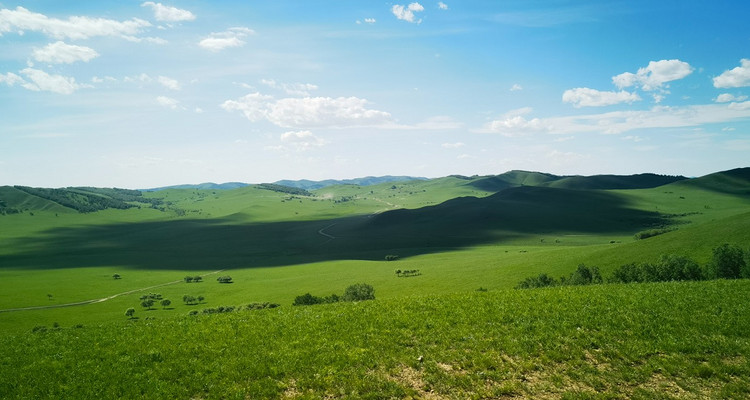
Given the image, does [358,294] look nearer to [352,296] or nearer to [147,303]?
[352,296]

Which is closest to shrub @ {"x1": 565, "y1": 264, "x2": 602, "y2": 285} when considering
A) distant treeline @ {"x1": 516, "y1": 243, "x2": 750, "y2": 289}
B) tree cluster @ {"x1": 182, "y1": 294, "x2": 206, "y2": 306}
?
distant treeline @ {"x1": 516, "y1": 243, "x2": 750, "y2": 289}

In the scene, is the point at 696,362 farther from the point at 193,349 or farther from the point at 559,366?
the point at 193,349

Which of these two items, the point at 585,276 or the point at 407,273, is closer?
the point at 585,276

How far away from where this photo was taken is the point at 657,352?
18484mm

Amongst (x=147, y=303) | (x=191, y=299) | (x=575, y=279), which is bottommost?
(x=191, y=299)

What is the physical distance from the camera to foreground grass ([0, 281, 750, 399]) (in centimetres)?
1645

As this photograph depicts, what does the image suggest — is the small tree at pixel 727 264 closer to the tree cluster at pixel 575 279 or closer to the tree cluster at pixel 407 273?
the tree cluster at pixel 575 279

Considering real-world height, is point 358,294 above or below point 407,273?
above

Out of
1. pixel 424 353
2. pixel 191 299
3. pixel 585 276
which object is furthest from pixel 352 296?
pixel 191 299

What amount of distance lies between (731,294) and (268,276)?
14465 centimetres

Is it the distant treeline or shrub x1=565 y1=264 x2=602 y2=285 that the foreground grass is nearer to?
the distant treeline

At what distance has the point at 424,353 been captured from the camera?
19641mm

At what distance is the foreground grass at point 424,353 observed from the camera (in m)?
16.5

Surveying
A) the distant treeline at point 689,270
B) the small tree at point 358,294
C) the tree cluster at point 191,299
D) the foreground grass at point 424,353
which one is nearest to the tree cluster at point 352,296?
the small tree at point 358,294
